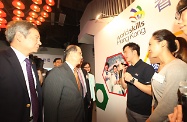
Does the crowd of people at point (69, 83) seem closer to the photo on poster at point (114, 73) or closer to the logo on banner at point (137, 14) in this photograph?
the logo on banner at point (137, 14)

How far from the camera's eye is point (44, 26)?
8195mm

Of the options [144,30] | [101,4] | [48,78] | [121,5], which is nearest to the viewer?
[48,78]

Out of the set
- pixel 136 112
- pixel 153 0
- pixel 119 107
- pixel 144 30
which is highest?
pixel 153 0

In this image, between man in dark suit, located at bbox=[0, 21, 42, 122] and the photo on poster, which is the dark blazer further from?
the photo on poster

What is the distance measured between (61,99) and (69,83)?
0.21 m

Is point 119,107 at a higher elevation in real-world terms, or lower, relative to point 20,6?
lower

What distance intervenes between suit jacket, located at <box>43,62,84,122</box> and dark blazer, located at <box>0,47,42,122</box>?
34 centimetres

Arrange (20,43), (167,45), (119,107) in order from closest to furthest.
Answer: (167,45) → (20,43) → (119,107)

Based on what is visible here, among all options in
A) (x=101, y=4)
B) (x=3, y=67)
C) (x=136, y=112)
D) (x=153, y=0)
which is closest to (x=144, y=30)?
(x=153, y=0)

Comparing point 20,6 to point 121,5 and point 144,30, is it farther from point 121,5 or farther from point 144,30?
point 144,30

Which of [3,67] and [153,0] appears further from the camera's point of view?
[153,0]

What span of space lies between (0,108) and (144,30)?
1997 millimetres

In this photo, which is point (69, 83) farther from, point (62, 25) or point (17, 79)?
point (62, 25)

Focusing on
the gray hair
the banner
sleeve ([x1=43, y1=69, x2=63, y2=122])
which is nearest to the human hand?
the banner
